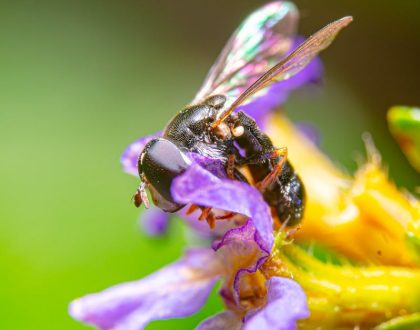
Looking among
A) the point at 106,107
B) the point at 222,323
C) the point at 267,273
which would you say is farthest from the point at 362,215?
the point at 106,107

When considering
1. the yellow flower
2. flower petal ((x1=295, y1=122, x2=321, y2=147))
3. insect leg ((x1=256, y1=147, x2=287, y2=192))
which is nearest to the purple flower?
insect leg ((x1=256, y1=147, x2=287, y2=192))

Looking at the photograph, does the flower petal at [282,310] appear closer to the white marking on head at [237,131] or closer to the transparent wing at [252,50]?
the white marking on head at [237,131]

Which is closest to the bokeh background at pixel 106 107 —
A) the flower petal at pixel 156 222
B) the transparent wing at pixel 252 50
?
the flower petal at pixel 156 222

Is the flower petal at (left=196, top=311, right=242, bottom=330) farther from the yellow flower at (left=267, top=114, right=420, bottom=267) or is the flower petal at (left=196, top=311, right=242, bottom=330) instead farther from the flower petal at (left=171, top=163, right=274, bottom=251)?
the yellow flower at (left=267, top=114, right=420, bottom=267)

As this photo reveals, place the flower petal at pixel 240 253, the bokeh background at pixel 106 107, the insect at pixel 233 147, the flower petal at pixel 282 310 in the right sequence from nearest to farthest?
the flower petal at pixel 282 310 < the insect at pixel 233 147 < the flower petal at pixel 240 253 < the bokeh background at pixel 106 107

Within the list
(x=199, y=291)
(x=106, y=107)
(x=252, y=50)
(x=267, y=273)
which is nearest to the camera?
(x=267, y=273)

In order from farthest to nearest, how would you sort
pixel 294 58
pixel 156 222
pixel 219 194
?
pixel 156 222 < pixel 294 58 < pixel 219 194

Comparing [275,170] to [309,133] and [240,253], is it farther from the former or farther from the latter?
[309,133]

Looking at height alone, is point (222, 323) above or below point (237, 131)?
below
